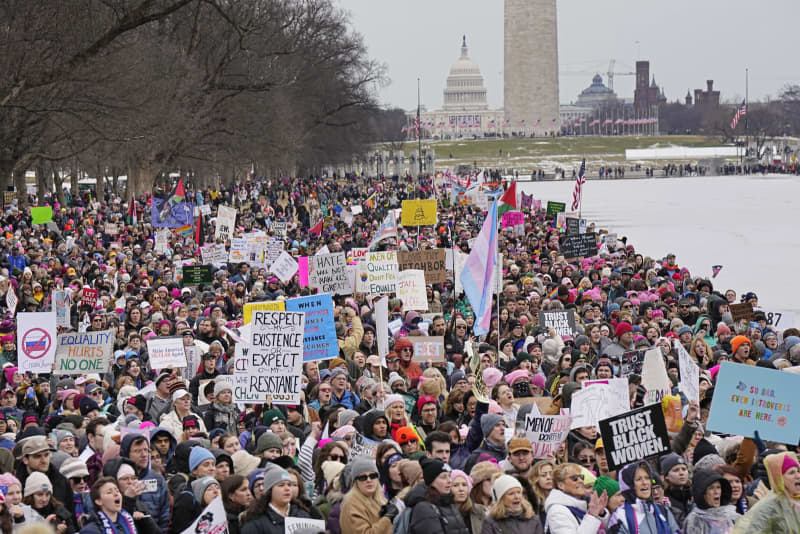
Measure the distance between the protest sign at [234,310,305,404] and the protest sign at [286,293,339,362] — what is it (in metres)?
2.05

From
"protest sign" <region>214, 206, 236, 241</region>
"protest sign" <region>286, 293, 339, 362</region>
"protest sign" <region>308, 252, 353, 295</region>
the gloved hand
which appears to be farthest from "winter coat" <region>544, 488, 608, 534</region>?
"protest sign" <region>214, 206, 236, 241</region>

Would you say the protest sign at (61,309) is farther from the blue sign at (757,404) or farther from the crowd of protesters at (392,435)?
the blue sign at (757,404)

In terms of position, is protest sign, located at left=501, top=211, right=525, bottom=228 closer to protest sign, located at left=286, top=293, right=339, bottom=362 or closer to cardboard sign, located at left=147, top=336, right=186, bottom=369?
cardboard sign, located at left=147, top=336, right=186, bottom=369

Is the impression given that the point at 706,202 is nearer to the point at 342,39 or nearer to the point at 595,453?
the point at 342,39

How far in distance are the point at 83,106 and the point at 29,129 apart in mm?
3628

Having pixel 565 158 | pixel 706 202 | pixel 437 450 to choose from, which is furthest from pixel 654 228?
pixel 565 158

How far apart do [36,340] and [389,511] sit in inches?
260

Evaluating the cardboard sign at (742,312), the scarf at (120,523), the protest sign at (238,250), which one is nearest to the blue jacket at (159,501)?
the scarf at (120,523)

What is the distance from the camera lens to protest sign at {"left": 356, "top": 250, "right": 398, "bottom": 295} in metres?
17.7

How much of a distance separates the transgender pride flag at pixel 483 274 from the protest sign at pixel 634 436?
569cm

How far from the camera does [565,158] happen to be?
135 meters

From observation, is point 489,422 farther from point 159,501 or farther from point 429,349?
point 429,349

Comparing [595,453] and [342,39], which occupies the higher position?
[342,39]

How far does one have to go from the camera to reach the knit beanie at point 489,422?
8.96m
